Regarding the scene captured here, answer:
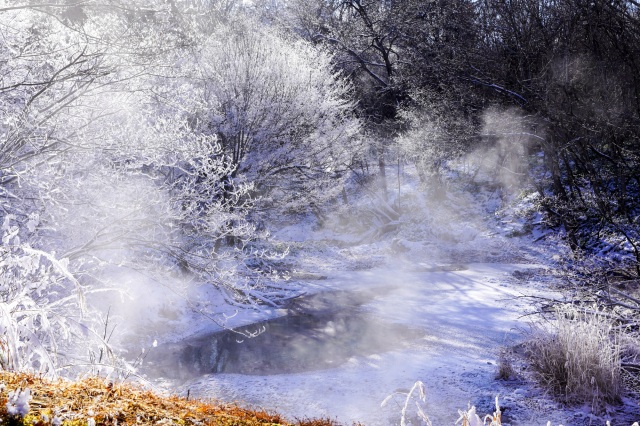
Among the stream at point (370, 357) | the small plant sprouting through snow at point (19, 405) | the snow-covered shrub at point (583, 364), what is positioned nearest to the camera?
the small plant sprouting through snow at point (19, 405)

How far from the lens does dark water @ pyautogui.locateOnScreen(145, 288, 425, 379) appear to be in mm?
8367

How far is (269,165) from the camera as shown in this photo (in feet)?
50.0

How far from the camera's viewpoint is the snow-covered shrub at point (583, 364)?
5820 millimetres

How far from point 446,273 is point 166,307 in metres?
8.98

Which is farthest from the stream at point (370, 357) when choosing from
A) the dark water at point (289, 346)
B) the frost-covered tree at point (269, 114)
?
the frost-covered tree at point (269, 114)

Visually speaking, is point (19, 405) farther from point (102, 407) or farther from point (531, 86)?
point (531, 86)

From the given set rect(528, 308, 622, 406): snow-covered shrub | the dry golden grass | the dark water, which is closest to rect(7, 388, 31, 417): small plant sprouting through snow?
the dry golden grass

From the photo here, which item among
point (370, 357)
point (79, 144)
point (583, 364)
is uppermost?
point (79, 144)

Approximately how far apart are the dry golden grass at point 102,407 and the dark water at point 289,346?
22.0 feet

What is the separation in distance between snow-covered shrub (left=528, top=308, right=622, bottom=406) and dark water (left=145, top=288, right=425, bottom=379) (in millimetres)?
3287

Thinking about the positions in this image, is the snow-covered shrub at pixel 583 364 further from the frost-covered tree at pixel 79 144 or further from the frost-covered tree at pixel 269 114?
the frost-covered tree at pixel 269 114

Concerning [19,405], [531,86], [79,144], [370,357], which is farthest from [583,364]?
[531,86]

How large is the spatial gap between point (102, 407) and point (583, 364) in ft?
20.0

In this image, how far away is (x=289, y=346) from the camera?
9.45m
